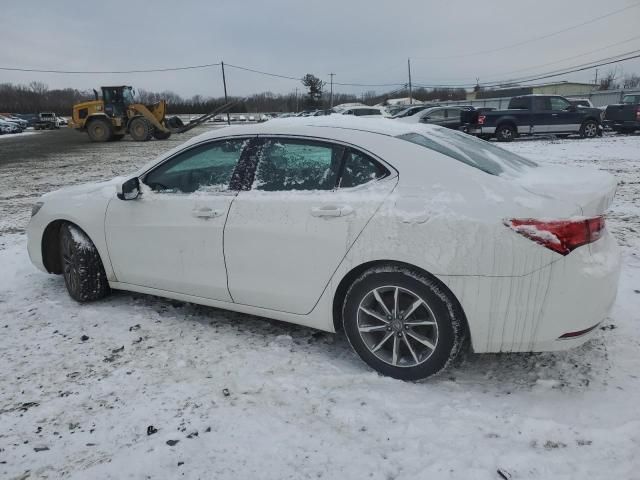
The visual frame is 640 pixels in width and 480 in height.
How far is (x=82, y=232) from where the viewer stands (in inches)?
162

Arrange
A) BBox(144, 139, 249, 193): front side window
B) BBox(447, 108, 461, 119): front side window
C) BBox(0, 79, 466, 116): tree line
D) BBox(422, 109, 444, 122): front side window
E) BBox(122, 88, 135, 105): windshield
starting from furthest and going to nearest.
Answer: BBox(0, 79, 466, 116): tree line, BBox(122, 88, 135, 105): windshield, BBox(447, 108, 461, 119): front side window, BBox(422, 109, 444, 122): front side window, BBox(144, 139, 249, 193): front side window

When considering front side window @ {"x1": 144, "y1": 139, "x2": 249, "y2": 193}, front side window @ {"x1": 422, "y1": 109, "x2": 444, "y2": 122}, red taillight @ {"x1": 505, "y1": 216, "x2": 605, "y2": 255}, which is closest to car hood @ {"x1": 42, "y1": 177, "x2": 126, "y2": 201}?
front side window @ {"x1": 144, "y1": 139, "x2": 249, "y2": 193}

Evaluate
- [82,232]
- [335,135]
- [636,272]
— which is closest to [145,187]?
[82,232]

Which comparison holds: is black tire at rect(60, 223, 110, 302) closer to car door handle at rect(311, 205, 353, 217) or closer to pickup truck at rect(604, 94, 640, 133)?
car door handle at rect(311, 205, 353, 217)

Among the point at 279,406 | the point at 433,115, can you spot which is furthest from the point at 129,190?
the point at 433,115

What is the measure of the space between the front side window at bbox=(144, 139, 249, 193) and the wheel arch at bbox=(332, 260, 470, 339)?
43.9 inches

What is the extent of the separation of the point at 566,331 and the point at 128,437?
2.35 meters

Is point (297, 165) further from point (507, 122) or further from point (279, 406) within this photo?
point (507, 122)

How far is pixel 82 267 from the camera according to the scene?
159 inches

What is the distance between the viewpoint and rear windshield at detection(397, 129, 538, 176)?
9.49 feet

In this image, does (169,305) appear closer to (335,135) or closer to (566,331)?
(335,135)

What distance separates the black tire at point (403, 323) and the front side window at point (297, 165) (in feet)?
2.32

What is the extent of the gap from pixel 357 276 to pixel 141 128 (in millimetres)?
25458

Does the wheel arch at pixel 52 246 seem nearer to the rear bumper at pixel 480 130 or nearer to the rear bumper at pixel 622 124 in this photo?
the rear bumper at pixel 480 130
